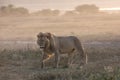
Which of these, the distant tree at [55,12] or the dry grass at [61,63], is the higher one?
the distant tree at [55,12]

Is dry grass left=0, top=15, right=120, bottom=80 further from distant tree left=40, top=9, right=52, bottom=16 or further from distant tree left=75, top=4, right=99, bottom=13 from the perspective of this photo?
distant tree left=75, top=4, right=99, bottom=13

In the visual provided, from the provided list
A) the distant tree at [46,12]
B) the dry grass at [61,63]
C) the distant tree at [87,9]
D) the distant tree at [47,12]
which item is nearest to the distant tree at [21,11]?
the distant tree at [47,12]

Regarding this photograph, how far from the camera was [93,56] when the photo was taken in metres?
16.9

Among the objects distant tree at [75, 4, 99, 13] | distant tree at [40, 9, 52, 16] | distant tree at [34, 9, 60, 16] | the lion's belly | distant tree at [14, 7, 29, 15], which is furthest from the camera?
distant tree at [75, 4, 99, 13]

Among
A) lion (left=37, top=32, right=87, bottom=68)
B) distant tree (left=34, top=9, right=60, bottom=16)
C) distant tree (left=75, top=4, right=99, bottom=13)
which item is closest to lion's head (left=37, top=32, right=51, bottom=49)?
lion (left=37, top=32, right=87, bottom=68)

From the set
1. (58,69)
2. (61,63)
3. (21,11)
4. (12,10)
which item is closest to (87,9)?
(21,11)

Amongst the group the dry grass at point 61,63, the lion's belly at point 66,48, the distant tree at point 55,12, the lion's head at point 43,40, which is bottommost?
the dry grass at point 61,63

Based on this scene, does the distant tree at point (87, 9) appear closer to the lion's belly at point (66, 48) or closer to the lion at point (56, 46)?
the lion at point (56, 46)

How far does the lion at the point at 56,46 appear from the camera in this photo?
14.9m

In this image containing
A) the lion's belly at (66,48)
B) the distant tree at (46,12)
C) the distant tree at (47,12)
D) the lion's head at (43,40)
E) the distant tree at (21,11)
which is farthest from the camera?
the distant tree at (46,12)

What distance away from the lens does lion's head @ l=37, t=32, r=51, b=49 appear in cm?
1487

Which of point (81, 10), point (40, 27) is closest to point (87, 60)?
point (40, 27)

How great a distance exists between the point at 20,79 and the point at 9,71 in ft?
3.96

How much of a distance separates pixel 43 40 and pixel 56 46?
0.59 meters
